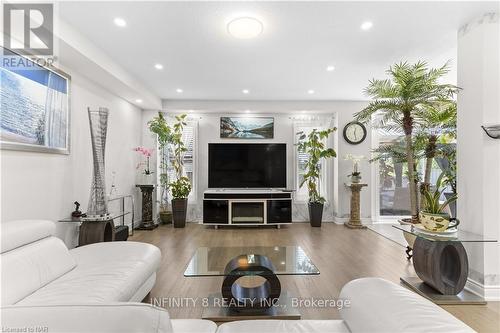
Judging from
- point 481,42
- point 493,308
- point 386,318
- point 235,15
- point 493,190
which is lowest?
point 493,308

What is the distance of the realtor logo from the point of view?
2.15 m

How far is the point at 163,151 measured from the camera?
18.0 ft

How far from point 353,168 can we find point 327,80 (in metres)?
2.17

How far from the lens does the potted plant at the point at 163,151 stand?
5012mm

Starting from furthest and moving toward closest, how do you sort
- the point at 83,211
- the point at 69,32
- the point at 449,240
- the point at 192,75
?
the point at 192,75
the point at 83,211
the point at 69,32
the point at 449,240

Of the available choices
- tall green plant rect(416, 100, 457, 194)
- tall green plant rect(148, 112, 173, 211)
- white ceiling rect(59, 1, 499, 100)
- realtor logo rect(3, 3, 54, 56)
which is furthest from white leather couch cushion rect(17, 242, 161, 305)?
tall green plant rect(416, 100, 457, 194)

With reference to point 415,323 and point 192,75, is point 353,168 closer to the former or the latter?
point 192,75

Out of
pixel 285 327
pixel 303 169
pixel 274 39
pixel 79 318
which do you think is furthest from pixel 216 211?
pixel 79 318

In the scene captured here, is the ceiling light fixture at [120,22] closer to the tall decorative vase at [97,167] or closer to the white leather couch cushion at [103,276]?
the tall decorative vase at [97,167]

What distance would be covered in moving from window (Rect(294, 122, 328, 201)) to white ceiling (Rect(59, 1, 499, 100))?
56.7 inches

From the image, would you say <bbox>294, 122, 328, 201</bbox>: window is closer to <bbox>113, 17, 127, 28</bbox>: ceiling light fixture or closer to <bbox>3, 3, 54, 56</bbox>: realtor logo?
<bbox>113, 17, 127, 28</bbox>: ceiling light fixture

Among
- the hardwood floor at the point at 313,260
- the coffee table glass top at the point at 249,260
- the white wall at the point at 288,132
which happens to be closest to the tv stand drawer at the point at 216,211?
the hardwood floor at the point at 313,260

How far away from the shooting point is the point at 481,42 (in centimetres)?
241

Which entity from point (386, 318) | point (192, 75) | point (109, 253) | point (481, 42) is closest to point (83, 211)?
point (109, 253)
